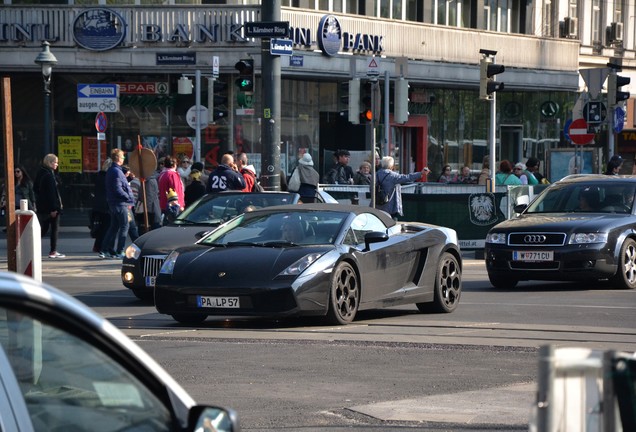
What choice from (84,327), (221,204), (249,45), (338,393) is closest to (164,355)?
(338,393)

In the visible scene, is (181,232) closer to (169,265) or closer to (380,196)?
(169,265)

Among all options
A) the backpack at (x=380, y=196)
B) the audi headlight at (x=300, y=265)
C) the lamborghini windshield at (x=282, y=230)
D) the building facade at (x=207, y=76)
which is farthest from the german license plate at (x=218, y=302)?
the building facade at (x=207, y=76)

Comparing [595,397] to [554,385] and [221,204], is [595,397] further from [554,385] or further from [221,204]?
[221,204]

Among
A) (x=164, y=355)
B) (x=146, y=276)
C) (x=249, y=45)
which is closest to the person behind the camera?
(x=164, y=355)

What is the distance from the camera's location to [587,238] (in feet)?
56.7

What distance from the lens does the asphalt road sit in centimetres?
821

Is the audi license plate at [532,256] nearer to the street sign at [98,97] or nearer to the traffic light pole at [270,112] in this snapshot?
the traffic light pole at [270,112]

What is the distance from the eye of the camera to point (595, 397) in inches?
119

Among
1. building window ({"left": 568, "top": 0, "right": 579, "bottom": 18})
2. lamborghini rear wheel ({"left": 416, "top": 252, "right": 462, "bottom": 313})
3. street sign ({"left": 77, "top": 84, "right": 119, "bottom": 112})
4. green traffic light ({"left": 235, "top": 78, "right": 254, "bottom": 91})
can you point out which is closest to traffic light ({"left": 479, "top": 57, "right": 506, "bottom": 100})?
green traffic light ({"left": 235, "top": 78, "right": 254, "bottom": 91})

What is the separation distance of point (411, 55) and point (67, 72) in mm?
10984

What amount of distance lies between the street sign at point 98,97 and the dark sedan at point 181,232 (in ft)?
56.1

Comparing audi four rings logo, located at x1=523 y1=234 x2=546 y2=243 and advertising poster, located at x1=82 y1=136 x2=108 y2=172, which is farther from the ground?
advertising poster, located at x1=82 y1=136 x2=108 y2=172

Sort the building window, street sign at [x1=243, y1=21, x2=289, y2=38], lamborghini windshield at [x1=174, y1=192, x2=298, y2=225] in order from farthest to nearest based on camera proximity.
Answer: the building window, street sign at [x1=243, y1=21, x2=289, y2=38], lamborghini windshield at [x1=174, y1=192, x2=298, y2=225]

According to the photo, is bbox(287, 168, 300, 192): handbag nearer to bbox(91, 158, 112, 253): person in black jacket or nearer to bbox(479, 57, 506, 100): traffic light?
bbox(91, 158, 112, 253): person in black jacket
